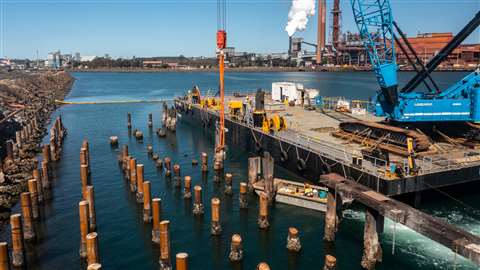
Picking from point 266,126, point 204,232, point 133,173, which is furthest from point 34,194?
point 266,126

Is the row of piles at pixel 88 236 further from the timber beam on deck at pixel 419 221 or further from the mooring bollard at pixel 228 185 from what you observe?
the timber beam on deck at pixel 419 221

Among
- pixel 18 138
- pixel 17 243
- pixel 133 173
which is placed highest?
pixel 18 138

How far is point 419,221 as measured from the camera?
50.2 feet

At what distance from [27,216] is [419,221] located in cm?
1858

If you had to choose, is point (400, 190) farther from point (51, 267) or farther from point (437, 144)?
point (51, 267)

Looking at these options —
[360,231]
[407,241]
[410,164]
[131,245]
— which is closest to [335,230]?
[360,231]

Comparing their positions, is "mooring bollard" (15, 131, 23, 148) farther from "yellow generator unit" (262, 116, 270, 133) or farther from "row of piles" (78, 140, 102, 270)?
"yellow generator unit" (262, 116, 270, 133)

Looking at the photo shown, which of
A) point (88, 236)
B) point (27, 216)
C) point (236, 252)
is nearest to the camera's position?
point (88, 236)

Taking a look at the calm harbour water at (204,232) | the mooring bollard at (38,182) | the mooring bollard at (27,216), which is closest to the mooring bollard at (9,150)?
the calm harbour water at (204,232)

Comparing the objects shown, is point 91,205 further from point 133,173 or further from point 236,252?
→ point 236,252

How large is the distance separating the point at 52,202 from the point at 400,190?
22.6 meters

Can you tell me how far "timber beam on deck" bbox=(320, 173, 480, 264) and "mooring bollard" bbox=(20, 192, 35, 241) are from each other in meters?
15.4

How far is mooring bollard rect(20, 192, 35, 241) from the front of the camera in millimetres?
20016

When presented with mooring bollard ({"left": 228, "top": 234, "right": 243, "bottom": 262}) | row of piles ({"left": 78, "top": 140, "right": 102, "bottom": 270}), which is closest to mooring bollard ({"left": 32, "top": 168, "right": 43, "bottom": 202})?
row of piles ({"left": 78, "top": 140, "right": 102, "bottom": 270})
